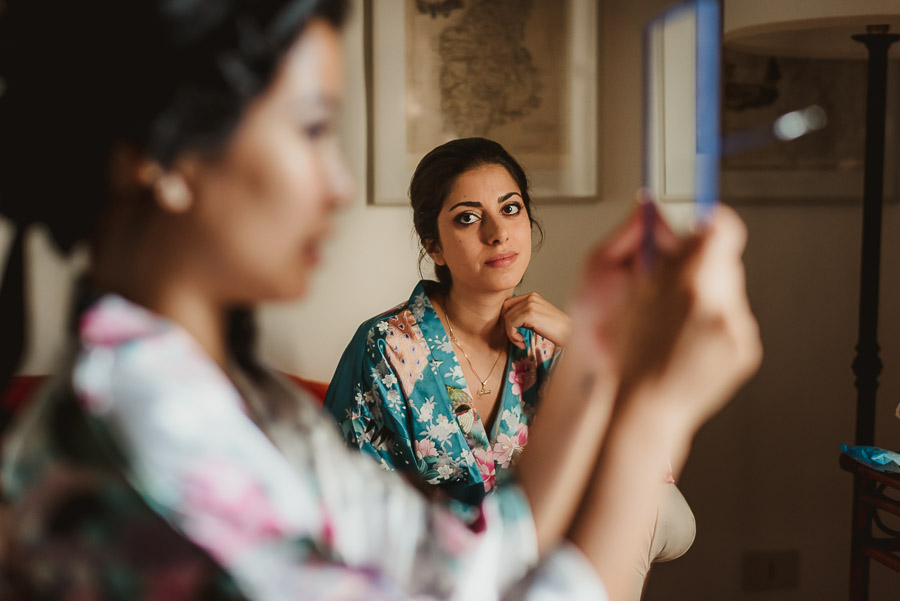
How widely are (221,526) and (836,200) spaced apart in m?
1.90

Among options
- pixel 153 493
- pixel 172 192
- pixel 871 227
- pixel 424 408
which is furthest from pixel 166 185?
pixel 871 227

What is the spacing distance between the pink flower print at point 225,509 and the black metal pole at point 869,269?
4.57ft

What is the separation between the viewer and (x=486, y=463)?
1334 millimetres

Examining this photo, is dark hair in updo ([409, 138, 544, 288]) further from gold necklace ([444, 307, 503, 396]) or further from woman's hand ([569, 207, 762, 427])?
A: woman's hand ([569, 207, 762, 427])

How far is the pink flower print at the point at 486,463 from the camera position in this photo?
133cm

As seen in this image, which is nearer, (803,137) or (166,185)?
(166,185)

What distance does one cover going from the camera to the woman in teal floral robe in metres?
1.31

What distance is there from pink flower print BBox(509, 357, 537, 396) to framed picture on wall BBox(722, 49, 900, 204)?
2.55 feet

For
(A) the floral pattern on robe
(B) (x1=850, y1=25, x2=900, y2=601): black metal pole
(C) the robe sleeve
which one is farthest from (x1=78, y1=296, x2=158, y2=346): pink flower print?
(B) (x1=850, y1=25, x2=900, y2=601): black metal pole

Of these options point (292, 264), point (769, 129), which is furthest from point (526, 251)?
point (292, 264)

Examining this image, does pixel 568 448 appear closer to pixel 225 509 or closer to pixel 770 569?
pixel 225 509

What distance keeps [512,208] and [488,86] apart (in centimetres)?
55

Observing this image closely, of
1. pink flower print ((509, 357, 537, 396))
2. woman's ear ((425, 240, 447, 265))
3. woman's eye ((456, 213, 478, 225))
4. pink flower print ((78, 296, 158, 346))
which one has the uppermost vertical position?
woman's eye ((456, 213, 478, 225))

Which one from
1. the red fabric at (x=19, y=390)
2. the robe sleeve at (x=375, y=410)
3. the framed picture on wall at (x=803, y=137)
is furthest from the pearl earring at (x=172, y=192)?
the framed picture on wall at (x=803, y=137)
